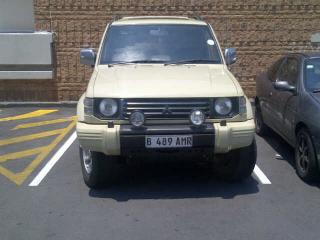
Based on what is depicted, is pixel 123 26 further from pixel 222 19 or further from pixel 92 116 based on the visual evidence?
pixel 222 19

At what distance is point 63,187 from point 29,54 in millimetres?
6684

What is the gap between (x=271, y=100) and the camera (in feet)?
26.1

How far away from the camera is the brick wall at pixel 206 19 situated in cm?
1231

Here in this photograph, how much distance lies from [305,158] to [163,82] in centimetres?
200

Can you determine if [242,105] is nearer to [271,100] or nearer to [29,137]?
[271,100]

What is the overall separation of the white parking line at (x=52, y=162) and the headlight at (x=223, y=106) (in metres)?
2.47

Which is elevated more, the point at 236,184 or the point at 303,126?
the point at 303,126

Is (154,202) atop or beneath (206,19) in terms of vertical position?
beneath

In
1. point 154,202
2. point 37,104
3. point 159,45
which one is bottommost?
point 37,104

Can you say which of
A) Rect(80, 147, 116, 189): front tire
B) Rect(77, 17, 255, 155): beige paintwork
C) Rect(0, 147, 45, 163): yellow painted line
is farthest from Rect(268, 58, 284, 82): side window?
Rect(0, 147, 45, 163): yellow painted line

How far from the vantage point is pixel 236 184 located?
6.37m

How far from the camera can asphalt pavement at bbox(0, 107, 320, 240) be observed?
4980 millimetres

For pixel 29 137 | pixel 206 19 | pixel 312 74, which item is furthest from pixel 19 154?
pixel 206 19

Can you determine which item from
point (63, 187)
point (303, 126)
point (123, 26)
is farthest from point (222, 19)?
point (63, 187)
